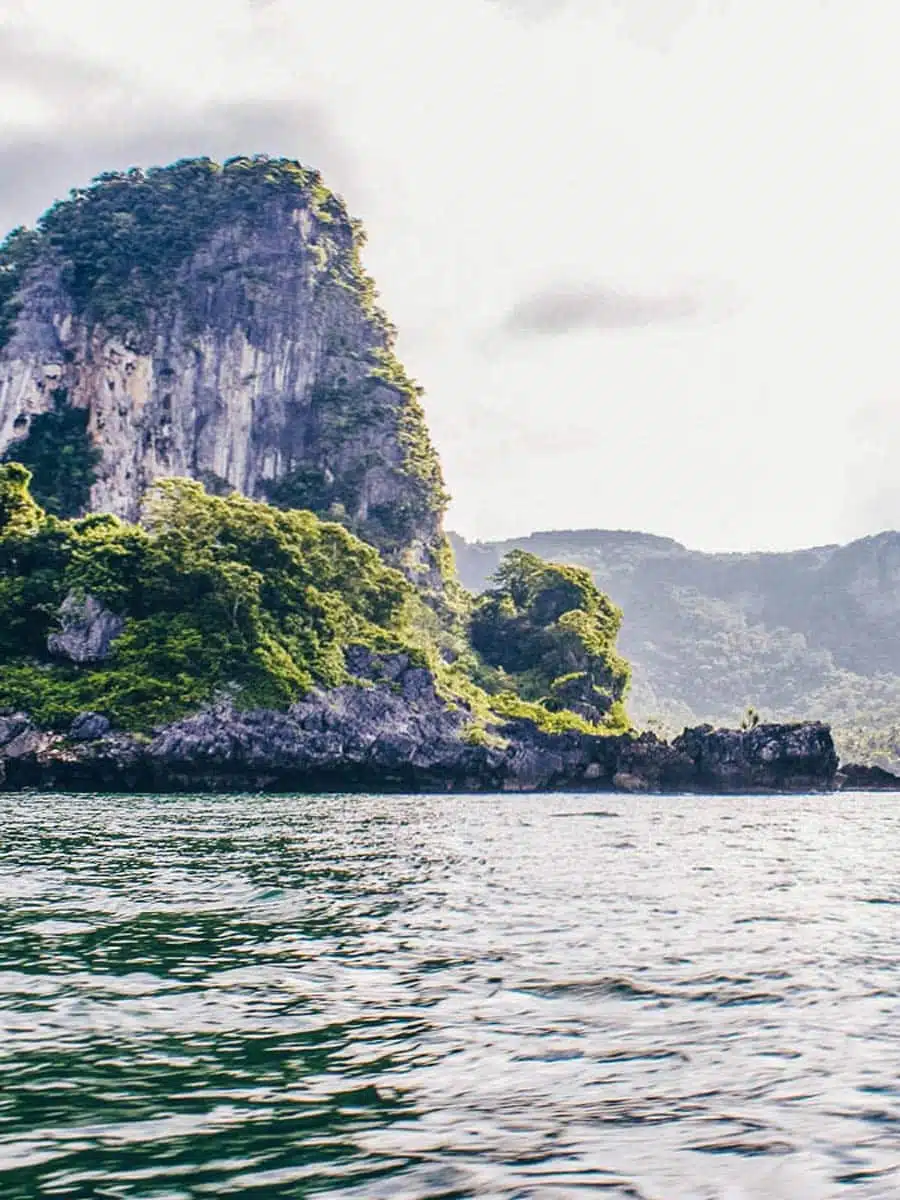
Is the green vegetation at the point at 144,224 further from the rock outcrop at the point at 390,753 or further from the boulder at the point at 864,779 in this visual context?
the boulder at the point at 864,779

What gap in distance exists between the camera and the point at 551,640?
122 metres

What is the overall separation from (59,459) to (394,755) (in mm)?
51863

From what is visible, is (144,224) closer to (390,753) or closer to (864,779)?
(390,753)

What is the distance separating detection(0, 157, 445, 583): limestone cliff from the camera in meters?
113

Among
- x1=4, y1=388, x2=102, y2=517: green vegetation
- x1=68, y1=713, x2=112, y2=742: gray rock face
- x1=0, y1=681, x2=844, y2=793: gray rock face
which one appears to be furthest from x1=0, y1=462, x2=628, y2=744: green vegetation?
x1=4, y1=388, x2=102, y2=517: green vegetation

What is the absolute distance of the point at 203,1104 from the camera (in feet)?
21.7

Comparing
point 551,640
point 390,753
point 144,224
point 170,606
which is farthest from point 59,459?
point 551,640

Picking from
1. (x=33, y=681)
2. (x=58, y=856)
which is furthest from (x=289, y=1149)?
(x=33, y=681)

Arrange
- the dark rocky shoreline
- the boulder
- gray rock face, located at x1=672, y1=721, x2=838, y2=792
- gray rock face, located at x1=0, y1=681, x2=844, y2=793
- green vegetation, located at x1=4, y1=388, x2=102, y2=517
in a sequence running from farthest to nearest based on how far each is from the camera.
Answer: the boulder < green vegetation, located at x1=4, y1=388, x2=102, y2=517 < gray rock face, located at x1=672, y1=721, x2=838, y2=792 < gray rock face, located at x1=0, y1=681, x2=844, y2=793 < the dark rocky shoreline

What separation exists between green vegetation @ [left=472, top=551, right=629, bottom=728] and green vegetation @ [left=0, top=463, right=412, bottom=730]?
40588mm

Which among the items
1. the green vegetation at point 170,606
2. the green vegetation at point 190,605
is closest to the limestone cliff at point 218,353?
the green vegetation at point 190,605

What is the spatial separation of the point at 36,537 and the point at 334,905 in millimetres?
62606

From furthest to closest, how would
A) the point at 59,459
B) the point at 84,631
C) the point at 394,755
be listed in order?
the point at 59,459, the point at 394,755, the point at 84,631

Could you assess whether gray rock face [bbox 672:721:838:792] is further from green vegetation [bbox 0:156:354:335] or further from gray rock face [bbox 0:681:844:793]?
green vegetation [bbox 0:156:354:335]
